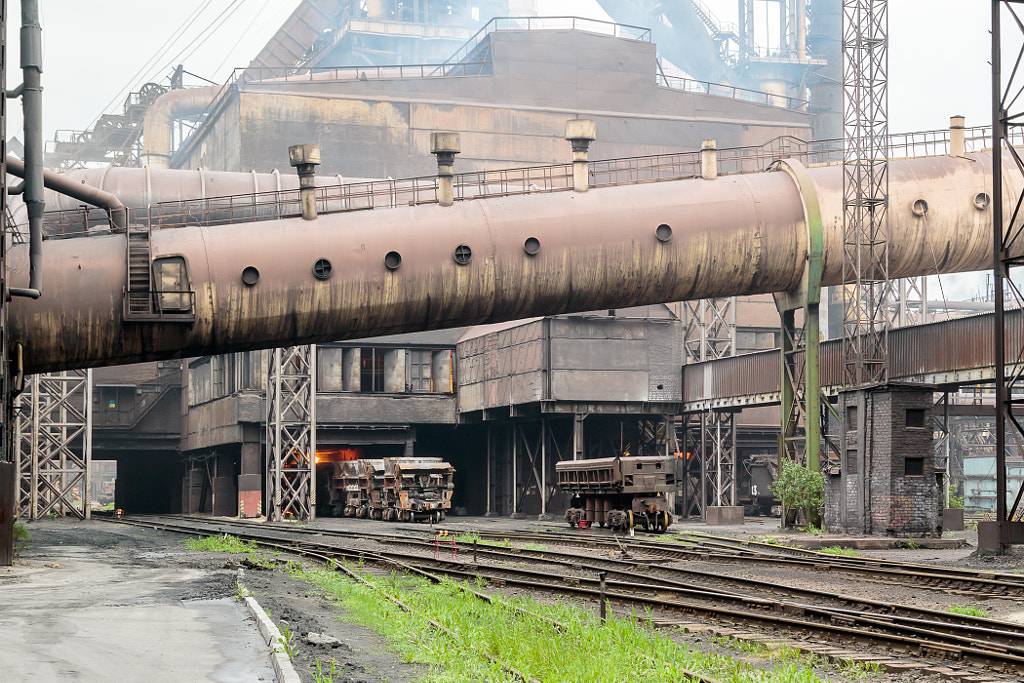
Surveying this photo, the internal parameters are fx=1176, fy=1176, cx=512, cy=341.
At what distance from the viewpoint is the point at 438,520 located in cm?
4384

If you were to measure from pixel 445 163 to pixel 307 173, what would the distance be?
331 centimetres

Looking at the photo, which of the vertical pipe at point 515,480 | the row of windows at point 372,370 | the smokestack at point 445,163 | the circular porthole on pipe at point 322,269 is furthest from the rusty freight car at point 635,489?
the row of windows at point 372,370

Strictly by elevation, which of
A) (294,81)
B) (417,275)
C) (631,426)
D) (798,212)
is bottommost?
(631,426)

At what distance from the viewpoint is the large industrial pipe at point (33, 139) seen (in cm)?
2334

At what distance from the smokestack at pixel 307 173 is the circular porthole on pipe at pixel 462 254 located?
130 inches

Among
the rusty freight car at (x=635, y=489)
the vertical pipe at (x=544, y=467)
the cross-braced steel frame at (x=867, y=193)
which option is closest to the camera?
the cross-braced steel frame at (x=867, y=193)

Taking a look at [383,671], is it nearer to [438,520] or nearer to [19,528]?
[19,528]

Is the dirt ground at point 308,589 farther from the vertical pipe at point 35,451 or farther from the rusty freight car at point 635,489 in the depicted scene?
the vertical pipe at point 35,451

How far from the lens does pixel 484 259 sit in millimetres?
26969

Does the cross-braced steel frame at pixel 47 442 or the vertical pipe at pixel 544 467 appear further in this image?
the cross-braced steel frame at pixel 47 442

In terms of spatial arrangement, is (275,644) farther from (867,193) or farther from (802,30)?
(802,30)

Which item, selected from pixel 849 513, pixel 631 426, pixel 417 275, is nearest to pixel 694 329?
pixel 631 426

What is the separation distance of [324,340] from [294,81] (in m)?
46.3

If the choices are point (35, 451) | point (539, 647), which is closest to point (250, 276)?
point (539, 647)
